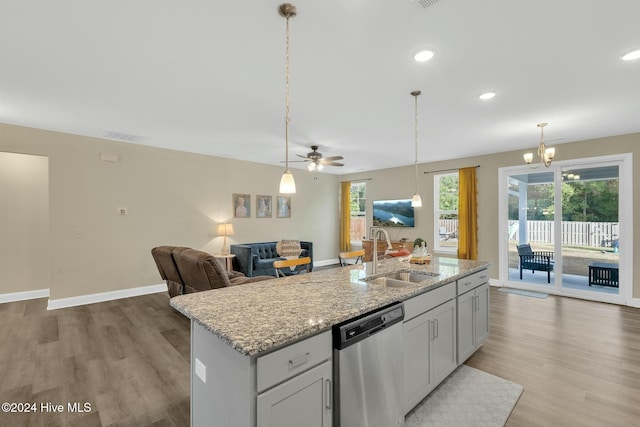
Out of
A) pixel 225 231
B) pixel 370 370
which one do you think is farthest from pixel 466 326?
pixel 225 231

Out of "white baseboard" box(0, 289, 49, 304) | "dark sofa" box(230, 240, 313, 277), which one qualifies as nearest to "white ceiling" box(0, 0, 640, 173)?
"dark sofa" box(230, 240, 313, 277)

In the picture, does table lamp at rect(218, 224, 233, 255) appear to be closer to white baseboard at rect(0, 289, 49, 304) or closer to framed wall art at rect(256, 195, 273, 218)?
framed wall art at rect(256, 195, 273, 218)

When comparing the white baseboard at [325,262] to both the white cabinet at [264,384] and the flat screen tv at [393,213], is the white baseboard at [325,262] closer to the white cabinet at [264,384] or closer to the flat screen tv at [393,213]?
the flat screen tv at [393,213]

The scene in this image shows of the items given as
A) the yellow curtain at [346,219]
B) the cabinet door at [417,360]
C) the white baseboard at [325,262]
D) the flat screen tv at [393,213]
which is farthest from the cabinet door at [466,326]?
the yellow curtain at [346,219]

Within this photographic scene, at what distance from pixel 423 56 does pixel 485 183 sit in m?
4.53

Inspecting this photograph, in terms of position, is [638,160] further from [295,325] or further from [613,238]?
[295,325]

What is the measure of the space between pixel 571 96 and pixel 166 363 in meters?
5.07

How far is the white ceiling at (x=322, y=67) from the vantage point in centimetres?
191

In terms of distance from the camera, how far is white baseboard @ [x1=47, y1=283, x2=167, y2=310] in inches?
178

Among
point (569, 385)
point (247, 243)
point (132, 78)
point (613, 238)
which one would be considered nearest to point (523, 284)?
point (613, 238)

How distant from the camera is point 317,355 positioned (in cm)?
139

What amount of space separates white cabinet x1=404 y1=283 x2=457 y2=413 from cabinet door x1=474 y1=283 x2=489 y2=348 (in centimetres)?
55

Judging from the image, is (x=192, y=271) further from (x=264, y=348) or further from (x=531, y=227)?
(x=531, y=227)

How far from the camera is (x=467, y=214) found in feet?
20.3
